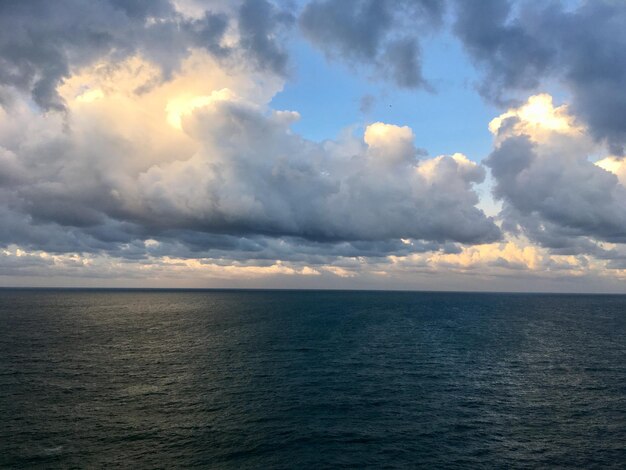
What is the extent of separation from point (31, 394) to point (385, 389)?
6305 cm

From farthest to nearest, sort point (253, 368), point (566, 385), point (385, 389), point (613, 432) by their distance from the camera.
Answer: point (253, 368) → point (566, 385) → point (385, 389) → point (613, 432)

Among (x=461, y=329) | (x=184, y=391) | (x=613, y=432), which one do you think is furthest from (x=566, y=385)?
(x=461, y=329)

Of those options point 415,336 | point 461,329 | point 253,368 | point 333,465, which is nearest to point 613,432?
point 333,465

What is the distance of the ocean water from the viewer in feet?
172

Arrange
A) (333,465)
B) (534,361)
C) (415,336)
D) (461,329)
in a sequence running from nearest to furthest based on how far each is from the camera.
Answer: (333,465), (534,361), (415,336), (461,329)

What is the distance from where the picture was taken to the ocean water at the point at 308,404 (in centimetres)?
5253

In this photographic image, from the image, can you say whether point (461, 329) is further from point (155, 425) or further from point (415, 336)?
point (155, 425)

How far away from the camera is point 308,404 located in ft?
230

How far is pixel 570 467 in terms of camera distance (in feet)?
165

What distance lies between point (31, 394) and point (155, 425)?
93.4 ft

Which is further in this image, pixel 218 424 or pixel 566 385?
pixel 566 385

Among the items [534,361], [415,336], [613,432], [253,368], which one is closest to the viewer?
[613,432]

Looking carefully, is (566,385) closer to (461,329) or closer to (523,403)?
(523,403)

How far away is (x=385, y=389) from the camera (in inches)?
3115
